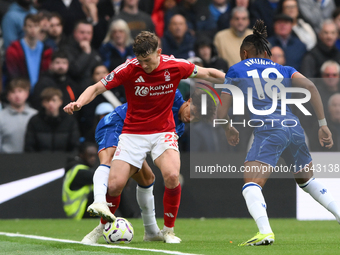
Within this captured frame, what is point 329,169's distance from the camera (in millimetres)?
9789

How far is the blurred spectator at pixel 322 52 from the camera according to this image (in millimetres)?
10828

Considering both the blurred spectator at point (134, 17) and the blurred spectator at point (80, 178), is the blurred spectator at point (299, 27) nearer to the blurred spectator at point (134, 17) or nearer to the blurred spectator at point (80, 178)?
the blurred spectator at point (134, 17)

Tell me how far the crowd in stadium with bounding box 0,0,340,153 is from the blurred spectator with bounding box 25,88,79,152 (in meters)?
0.02

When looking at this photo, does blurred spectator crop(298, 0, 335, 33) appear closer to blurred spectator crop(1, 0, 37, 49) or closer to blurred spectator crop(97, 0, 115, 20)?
blurred spectator crop(97, 0, 115, 20)

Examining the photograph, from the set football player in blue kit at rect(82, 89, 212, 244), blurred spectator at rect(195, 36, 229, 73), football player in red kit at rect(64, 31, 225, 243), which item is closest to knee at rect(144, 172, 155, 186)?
football player in blue kit at rect(82, 89, 212, 244)

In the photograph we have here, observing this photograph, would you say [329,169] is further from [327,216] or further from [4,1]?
[4,1]

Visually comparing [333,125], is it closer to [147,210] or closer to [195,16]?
[195,16]

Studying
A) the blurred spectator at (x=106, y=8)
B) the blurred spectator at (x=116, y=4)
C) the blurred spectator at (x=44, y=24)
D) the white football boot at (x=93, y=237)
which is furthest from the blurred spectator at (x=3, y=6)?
the white football boot at (x=93, y=237)

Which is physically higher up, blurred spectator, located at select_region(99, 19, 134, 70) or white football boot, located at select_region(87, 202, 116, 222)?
blurred spectator, located at select_region(99, 19, 134, 70)

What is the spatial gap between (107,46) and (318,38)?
414 cm

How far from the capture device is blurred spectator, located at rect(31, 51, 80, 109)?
10086 millimetres

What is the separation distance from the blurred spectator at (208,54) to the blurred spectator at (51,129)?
2565mm

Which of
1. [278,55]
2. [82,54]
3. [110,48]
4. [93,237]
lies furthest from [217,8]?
[93,237]

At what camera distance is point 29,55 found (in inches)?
413
